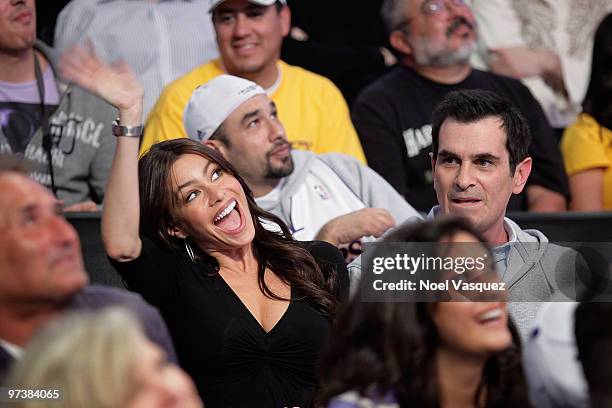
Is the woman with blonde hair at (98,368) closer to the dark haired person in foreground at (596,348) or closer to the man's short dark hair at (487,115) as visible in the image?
the dark haired person in foreground at (596,348)

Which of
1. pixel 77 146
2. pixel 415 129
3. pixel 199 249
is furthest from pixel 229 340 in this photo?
pixel 415 129

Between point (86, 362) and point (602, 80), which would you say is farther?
point (602, 80)

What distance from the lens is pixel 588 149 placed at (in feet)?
17.1

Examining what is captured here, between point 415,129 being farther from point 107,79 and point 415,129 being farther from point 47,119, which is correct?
point 107,79

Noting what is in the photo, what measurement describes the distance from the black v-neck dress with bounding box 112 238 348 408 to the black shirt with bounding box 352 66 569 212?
63.6 inches

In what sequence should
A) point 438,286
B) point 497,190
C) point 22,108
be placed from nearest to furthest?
point 438,286, point 497,190, point 22,108

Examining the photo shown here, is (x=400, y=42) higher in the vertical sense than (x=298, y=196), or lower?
higher

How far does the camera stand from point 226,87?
4.65 m

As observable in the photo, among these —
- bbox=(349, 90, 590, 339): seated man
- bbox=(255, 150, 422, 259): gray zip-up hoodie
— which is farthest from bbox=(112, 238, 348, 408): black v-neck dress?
bbox=(255, 150, 422, 259): gray zip-up hoodie

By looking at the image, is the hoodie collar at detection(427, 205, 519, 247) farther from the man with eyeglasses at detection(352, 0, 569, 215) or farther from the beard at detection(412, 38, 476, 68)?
the beard at detection(412, 38, 476, 68)

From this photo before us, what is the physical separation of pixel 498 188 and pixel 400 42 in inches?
70.6

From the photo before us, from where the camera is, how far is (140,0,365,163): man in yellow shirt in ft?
16.3

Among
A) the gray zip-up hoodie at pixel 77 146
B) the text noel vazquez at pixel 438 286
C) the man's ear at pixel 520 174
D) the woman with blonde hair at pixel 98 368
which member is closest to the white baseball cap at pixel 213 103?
the gray zip-up hoodie at pixel 77 146

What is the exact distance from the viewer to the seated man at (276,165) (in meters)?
4.52
